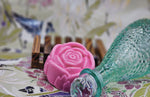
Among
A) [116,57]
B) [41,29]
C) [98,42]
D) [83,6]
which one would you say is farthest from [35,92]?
[83,6]

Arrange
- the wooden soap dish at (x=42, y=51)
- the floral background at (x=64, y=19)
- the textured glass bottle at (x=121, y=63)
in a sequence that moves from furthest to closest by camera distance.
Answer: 1. the floral background at (x=64, y=19)
2. the wooden soap dish at (x=42, y=51)
3. the textured glass bottle at (x=121, y=63)

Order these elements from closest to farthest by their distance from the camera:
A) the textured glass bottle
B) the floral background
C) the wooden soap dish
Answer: the textured glass bottle < the wooden soap dish < the floral background

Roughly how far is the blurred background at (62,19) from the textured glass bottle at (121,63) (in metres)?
0.42

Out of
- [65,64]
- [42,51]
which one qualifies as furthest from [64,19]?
[65,64]

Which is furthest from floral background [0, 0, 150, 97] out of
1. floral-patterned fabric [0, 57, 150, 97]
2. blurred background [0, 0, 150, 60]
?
floral-patterned fabric [0, 57, 150, 97]

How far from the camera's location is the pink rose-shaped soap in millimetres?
492

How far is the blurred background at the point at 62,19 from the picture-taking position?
3.21 ft

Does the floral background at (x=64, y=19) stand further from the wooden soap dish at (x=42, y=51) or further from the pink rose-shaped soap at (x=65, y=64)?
the pink rose-shaped soap at (x=65, y=64)

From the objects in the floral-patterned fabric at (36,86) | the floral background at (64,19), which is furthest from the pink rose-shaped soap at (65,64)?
the floral background at (64,19)

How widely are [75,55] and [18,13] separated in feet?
1.95

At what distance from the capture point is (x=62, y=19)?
1021 mm

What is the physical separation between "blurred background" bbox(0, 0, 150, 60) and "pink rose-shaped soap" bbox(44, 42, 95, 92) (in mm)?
431

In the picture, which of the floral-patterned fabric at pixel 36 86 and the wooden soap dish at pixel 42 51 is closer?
the floral-patterned fabric at pixel 36 86

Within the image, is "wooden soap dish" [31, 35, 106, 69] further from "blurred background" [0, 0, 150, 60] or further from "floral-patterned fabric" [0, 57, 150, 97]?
"blurred background" [0, 0, 150, 60]
